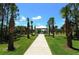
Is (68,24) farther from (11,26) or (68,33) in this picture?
(11,26)

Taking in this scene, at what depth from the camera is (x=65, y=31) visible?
824cm

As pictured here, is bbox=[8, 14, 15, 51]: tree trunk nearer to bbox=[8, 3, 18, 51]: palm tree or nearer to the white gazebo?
bbox=[8, 3, 18, 51]: palm tree

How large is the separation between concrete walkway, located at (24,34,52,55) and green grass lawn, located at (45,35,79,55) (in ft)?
0.46

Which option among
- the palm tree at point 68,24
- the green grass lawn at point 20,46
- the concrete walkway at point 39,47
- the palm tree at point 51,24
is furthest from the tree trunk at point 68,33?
the green grass lawn at point 20,46

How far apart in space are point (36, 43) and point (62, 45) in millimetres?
727

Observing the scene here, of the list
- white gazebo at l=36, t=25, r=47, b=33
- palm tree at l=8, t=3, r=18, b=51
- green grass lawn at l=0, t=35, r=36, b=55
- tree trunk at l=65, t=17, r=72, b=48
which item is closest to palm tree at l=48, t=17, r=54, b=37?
white gazebo at l=36, t=25, r=47, b=33

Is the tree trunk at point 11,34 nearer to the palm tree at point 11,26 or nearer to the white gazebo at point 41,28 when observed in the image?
the palm tree at point 11,26

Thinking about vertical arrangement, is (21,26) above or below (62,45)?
above

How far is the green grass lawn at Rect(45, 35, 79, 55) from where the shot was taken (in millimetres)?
7785

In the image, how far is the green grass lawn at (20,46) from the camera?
307 inches

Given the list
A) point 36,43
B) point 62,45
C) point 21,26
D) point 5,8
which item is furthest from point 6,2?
point 62,45
